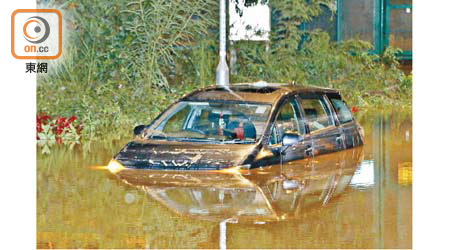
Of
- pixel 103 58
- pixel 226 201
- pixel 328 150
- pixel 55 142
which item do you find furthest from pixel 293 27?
pixel 226 201

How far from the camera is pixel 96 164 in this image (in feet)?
53.6

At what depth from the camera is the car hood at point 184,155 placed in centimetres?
1420

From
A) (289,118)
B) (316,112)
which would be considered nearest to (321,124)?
(316,112)

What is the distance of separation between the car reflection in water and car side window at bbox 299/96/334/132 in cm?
47

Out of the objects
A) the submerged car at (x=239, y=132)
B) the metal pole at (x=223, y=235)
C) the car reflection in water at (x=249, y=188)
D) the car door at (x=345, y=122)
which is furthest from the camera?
the car door at (x=345, y=122)

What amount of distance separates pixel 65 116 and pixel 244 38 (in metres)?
7.50

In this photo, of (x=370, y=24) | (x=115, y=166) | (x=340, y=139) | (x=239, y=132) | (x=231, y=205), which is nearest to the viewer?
(x=231, y=205)

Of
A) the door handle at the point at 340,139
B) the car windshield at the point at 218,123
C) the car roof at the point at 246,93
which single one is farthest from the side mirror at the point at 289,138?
the door handle at the point at 340,139

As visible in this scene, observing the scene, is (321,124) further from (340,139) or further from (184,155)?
(184,155)

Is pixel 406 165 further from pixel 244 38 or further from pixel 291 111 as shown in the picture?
pixel 244 38

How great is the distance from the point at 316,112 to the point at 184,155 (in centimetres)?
275

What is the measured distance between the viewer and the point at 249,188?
535 inches

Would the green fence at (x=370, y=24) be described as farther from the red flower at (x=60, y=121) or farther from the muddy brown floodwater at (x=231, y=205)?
the muddy brown floodwater at (x=231, y=205)

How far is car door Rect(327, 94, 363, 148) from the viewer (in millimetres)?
16938
